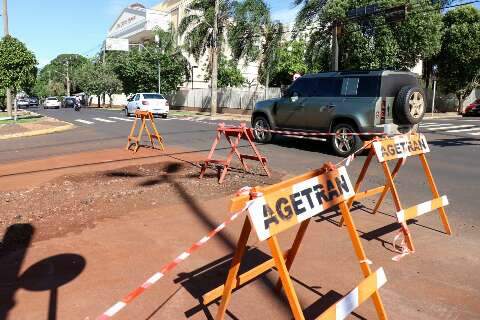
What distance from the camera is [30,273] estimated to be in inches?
162

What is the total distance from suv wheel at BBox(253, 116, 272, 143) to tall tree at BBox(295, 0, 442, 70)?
12964mm

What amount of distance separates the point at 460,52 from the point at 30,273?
34219mm

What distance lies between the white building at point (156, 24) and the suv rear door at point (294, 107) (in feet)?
101

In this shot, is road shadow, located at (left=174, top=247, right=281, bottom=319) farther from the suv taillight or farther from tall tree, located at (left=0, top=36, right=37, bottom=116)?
tall tree, located at (left=0, top=36, right=37, bottom=116)

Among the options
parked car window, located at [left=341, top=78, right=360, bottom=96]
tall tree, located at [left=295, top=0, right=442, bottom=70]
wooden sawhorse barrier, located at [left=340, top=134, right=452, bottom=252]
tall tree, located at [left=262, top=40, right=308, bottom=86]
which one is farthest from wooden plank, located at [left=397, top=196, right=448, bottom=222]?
tall tree, located at [left=262, top=40, right=308, bottom=86]

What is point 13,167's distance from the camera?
32.6 ft

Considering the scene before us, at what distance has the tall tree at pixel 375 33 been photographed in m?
24.7

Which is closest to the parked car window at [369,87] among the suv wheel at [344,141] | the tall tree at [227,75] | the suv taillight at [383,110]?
the suv taillight at [383,110]

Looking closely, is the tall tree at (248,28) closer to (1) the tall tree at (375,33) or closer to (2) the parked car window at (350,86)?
(1) the tall tree at (375,33)

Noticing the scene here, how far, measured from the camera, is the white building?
4642cm

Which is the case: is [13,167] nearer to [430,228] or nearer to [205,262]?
[205,262]

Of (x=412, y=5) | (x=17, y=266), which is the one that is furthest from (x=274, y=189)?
(x=412, y=5)

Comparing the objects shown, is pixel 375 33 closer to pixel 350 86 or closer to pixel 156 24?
pixel 350 86

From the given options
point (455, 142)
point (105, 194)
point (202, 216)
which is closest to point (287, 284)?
point (202, 216)
